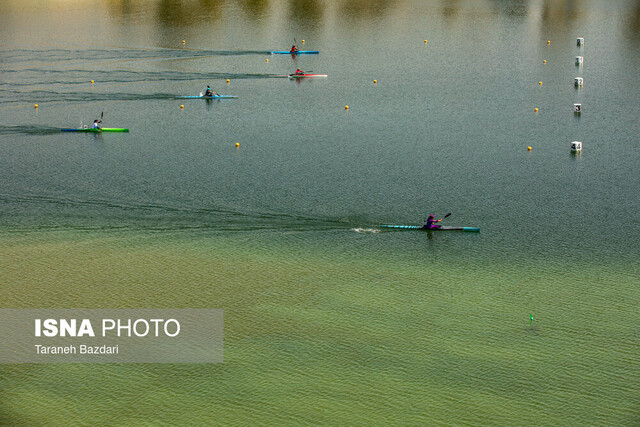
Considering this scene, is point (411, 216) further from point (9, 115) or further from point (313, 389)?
point (9, 115)

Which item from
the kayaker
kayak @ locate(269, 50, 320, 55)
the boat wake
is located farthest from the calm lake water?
kayak @ locate(269, 50, 320, 55)

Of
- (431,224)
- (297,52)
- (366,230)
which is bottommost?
(366,230)

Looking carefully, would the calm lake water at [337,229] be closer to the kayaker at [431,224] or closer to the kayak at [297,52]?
the kayaker at [431,224]

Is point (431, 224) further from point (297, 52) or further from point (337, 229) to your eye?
point (297, 52)

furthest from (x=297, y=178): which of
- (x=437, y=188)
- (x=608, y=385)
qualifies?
Answer: (x=608, y=385)

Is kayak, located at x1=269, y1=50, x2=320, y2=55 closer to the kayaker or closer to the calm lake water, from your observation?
the calm lake water

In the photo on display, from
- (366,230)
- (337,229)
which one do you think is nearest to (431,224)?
(366,230)

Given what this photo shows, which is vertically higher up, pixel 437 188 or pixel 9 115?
pixel 9 115

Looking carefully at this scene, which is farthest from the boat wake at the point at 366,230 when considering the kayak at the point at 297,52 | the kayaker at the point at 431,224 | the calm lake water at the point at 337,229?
the kayak at the point at 297,52

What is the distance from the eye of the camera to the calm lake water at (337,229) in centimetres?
1823

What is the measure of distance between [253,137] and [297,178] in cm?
647

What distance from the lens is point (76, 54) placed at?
A: 52.9 m

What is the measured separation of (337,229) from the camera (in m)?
26.1

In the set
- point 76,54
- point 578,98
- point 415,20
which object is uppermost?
point 415,20
